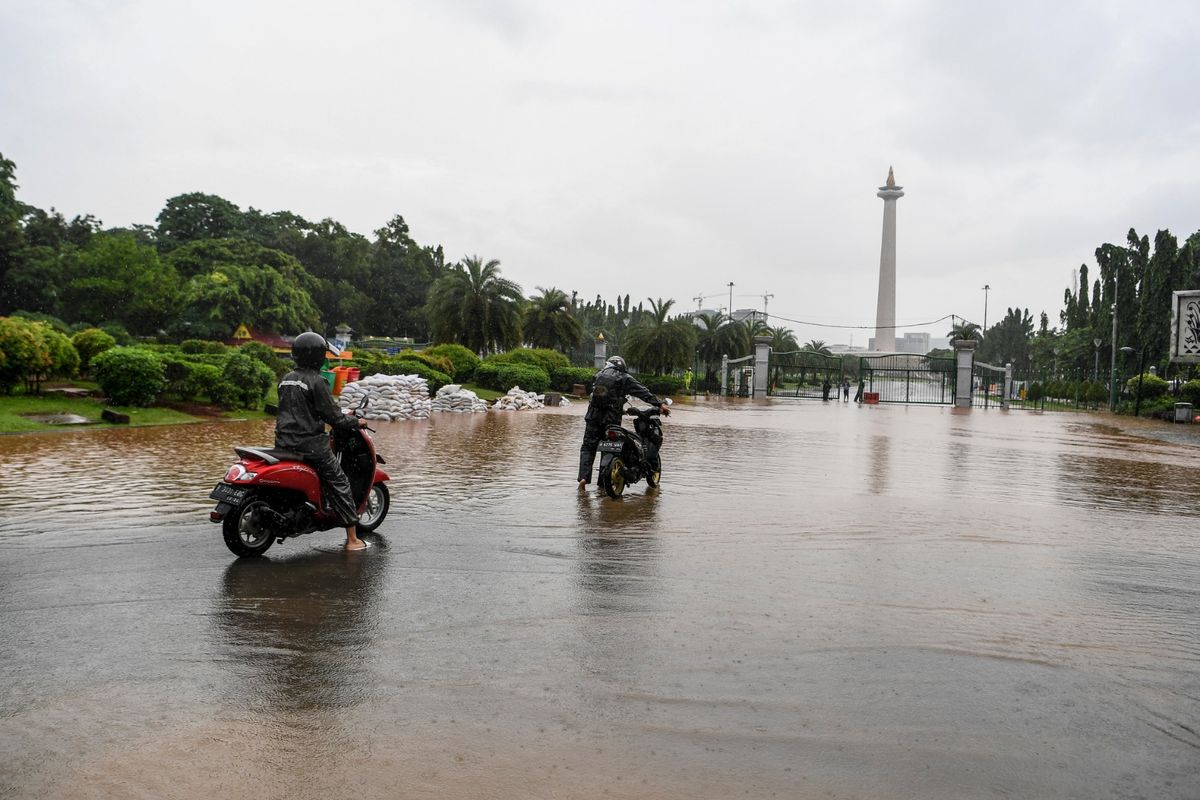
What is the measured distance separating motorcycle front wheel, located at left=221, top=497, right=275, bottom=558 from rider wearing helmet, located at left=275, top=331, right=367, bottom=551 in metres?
0.47

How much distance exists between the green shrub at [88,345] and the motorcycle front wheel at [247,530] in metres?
15.4

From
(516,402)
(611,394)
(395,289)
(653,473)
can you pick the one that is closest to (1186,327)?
(516,402)

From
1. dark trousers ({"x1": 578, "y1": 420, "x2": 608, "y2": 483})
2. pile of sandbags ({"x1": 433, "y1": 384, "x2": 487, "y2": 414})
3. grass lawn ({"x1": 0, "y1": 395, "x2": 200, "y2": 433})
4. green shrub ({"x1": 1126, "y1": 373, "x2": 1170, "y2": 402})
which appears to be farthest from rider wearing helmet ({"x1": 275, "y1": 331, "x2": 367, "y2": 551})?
green shrub ({"x1": 1126, "y1": 373, "x2": 1170, "y2": 402})

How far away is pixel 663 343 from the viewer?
149 ft

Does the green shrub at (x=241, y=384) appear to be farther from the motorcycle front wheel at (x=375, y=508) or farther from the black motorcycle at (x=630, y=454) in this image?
the motorcycle front wheel at (x=375, y=508)

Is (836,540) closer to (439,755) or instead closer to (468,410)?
(439,755)

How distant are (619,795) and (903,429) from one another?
2167 centimetres

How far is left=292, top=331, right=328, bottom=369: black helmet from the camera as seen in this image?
6.53 metres

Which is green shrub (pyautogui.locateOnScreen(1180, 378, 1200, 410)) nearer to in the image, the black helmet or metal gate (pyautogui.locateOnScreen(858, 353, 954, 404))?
metal gate (pyautogui.locateOnScreen(858, 353, 954, 404))

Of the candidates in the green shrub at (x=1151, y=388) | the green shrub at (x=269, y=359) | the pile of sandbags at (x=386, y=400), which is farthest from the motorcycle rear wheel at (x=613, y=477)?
the green shrub at (x=1151, y=388)

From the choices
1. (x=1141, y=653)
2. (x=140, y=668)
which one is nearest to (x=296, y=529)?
(x=140, y=668)

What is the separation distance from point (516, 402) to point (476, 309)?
14.2m

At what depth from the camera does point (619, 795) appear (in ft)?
10.1

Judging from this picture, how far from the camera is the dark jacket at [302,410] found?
645 centimetres
